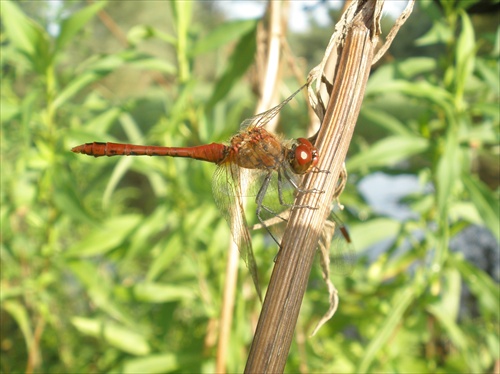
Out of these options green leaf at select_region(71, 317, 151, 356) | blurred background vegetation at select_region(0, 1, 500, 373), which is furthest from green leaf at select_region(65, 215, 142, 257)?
green leaf at select_region(71, 317, 151, 356)

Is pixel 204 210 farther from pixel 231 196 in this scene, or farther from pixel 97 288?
pixel 231 196

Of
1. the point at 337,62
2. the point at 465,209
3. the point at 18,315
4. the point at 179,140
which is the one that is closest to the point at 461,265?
the point at 465,209

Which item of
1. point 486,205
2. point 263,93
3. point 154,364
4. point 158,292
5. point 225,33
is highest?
point 225,33

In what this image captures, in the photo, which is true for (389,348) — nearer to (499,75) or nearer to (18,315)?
(499,75)

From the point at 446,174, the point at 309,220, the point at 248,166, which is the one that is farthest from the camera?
the point at 446,174

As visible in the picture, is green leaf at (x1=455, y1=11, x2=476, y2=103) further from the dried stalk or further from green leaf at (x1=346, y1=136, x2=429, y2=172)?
the dried stalk

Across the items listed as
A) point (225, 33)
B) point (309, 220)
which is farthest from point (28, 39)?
point (309, 220)

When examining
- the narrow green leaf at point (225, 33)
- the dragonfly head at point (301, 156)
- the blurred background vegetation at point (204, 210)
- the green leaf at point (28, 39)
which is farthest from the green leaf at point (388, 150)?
the green leaf at point (28, 39)
